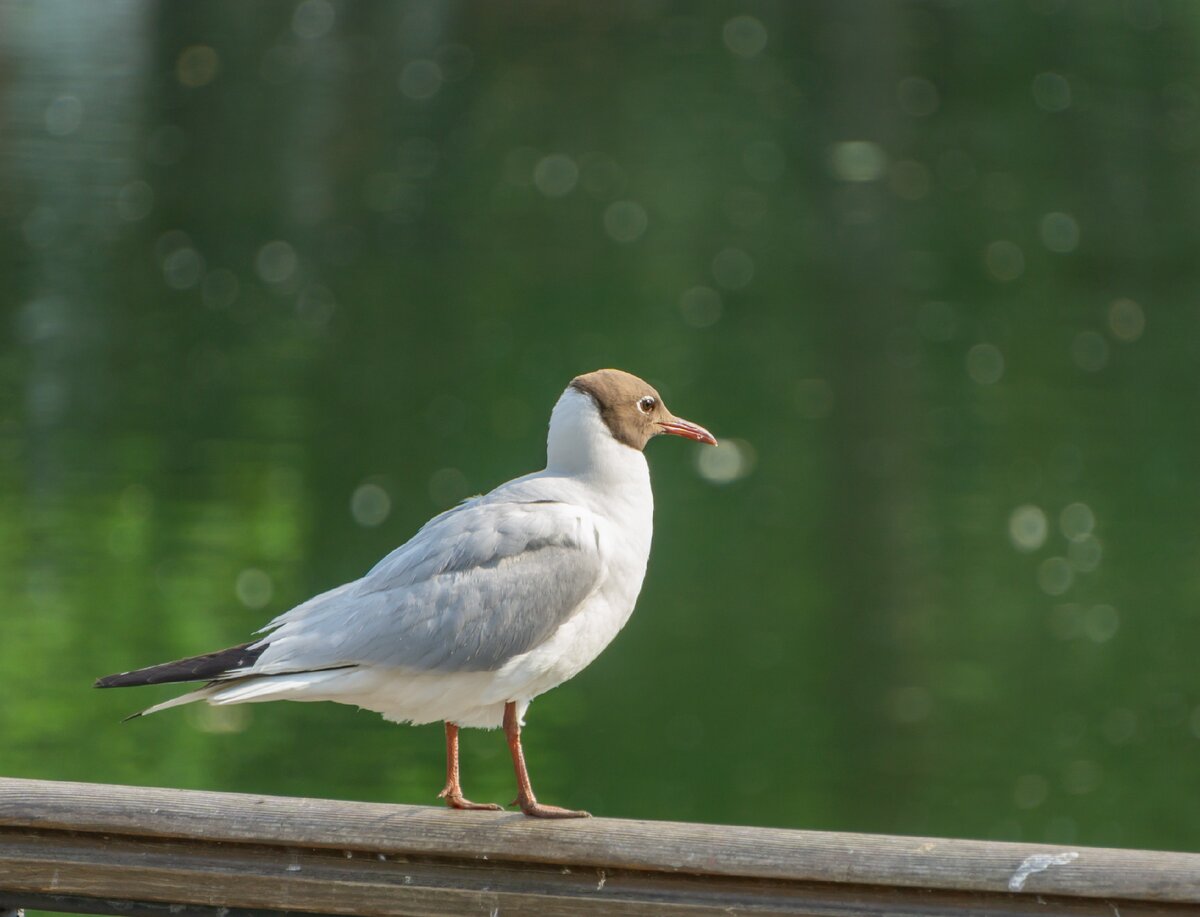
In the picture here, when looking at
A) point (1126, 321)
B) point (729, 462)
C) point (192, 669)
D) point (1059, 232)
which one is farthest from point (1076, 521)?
point (192, 669)

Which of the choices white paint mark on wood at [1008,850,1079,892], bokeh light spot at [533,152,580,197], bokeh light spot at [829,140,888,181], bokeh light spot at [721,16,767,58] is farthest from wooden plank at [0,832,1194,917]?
bokeh light spot at [721,16,767,58]

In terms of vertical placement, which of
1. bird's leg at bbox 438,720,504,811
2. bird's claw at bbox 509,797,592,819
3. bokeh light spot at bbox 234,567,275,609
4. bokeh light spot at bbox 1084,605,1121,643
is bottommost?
bokeh light spot at bbox 1084,605,1121,643

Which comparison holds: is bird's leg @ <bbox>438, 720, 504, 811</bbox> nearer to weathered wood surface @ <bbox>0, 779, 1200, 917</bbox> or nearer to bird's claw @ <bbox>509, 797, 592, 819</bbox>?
bird's claw @ <bbox>509, 797, 592, 819</bbox>

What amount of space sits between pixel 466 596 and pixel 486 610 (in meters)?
0.05

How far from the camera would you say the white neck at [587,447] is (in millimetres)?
3023

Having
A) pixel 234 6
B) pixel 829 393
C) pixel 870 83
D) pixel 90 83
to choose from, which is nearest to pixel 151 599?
pixel 829 393

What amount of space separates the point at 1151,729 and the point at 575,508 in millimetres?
5626

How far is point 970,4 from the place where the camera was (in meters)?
15.8

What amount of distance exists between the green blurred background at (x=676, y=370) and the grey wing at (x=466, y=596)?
13.2 ft

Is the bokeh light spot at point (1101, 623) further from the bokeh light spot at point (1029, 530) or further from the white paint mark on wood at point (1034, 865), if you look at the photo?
the white paint mark on wood at point (1034, 865)

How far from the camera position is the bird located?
2.81 m

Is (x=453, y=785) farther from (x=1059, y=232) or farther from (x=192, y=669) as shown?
(x=1059, y=232)

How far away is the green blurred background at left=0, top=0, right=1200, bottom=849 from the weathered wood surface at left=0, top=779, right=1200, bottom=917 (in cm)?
460

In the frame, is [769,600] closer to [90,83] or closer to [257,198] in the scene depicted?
[257,198]
